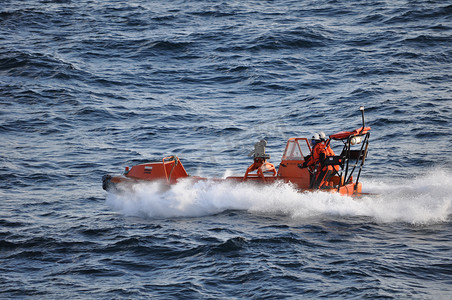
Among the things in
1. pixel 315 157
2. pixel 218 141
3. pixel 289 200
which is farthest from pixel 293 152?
pixel 218 141

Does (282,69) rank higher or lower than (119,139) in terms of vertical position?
higher

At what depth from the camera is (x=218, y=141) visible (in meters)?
22.6

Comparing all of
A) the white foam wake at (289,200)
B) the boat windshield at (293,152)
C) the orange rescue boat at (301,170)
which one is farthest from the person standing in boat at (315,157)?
the white foam wake at (289,200)

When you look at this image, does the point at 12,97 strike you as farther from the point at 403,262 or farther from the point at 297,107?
the point at 403,262

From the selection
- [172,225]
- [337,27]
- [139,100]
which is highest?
[337,27]

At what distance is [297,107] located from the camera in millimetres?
25516

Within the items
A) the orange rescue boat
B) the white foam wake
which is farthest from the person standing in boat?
the white foam wake

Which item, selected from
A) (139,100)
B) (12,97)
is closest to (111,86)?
(139,100)

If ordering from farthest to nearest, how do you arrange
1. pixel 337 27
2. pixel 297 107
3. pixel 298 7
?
pixel 298 7 < pixel 337 27 < pixel 297 107

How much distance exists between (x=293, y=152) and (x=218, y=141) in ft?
25.0

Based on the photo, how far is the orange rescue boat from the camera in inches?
565

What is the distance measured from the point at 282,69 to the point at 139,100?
25.6 ft

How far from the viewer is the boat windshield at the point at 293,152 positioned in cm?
1526

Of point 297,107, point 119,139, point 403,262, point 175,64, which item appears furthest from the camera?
point 175,64
